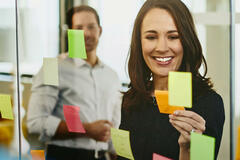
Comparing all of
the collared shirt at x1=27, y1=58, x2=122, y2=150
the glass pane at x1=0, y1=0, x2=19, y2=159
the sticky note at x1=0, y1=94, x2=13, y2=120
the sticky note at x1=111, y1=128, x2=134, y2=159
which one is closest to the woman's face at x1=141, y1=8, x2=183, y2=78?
the collared shirt at x1=27, y1=58, x2=122, y2=150

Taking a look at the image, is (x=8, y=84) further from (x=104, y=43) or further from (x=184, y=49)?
(x=184, y=49)

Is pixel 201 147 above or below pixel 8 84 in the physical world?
below

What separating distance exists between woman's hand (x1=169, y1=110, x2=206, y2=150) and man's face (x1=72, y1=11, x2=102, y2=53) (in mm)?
541

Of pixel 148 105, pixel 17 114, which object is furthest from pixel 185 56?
pixel 17 114

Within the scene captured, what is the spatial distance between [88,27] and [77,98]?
379 mm

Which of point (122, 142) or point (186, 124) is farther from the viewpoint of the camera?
point (122, 142)

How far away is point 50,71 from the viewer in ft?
6.18

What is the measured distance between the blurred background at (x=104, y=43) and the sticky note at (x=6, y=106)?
0.03 m

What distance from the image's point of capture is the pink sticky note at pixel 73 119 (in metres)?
1.80

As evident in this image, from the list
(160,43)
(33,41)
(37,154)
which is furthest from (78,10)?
(37,154)

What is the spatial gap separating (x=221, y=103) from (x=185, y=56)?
0.80 feet

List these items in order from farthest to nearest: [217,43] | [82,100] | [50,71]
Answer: [50,71]
[82,100]
[217,43]

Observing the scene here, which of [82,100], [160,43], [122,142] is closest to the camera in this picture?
[160,43]

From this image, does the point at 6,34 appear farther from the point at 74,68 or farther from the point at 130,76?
the point at 130,76
